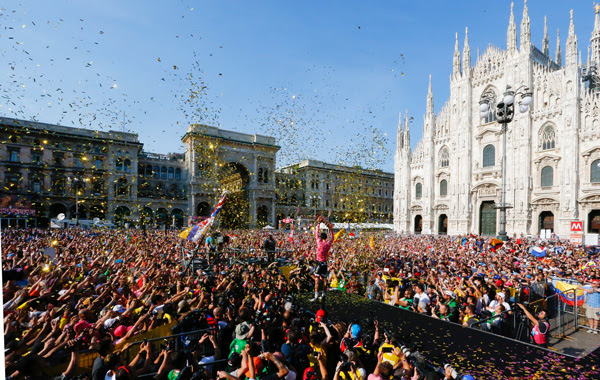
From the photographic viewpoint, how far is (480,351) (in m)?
5.18

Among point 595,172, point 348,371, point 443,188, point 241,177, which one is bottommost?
point 348,371

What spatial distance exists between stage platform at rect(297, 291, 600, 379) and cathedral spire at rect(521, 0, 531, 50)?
130 ft

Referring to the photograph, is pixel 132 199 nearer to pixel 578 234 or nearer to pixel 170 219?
pixel 170 219

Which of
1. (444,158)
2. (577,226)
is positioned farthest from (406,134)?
(577,226)

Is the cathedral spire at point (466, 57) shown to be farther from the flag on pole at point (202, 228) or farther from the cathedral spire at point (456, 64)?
the flag on pole at point (202, 228)

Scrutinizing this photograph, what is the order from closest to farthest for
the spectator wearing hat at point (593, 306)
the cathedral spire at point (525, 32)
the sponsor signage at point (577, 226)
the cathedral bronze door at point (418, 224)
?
the spectator wearing hat at point (593, 306) → the sponsor signage at point (577, 226) → the cathedral spire at point (525, 32) → the cathedral bronze door at point (418, 224)

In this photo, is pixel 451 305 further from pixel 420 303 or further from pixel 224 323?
pixel 224 323

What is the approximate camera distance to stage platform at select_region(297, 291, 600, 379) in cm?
450

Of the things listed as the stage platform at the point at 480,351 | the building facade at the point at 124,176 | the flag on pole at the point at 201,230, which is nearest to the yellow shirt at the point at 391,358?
the stage platform at the point at 480,351

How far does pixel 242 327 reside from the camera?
4984 millimetres

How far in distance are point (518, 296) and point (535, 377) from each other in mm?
5398

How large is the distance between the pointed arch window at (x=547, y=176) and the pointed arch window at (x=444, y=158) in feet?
37.3

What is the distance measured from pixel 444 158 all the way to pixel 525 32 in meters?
17.1

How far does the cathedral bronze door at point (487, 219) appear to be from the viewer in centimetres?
3788
